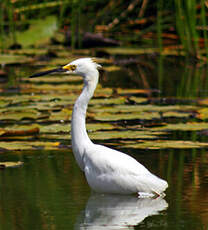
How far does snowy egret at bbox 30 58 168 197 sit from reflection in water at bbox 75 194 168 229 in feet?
0.17

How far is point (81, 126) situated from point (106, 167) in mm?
410

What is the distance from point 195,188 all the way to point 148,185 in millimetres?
378

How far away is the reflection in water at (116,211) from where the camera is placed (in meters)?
3.76

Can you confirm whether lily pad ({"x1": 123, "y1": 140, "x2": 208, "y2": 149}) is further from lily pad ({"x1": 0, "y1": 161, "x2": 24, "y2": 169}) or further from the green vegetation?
the green vegetation

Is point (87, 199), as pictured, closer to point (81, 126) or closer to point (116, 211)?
point (116, 211)

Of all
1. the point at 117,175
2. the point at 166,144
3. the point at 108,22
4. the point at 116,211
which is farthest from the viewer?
the point at 108,22

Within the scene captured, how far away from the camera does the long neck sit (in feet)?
15.0

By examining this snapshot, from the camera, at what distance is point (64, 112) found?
6.44m

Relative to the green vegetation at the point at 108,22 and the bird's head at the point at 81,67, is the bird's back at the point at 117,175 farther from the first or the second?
the green vegetation at the point at 108,22

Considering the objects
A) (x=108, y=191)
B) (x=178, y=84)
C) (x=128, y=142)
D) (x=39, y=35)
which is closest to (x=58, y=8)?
(x=39, y=35)

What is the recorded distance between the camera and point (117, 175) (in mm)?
4273

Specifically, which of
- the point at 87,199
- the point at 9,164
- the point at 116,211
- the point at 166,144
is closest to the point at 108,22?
the point at 166,144

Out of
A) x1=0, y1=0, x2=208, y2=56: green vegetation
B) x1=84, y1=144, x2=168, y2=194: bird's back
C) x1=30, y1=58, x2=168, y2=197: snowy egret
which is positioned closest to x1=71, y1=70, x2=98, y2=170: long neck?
x1=30, y1=58, x2=168, y2=197: snowy egret

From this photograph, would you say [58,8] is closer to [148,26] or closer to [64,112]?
[148,26]
